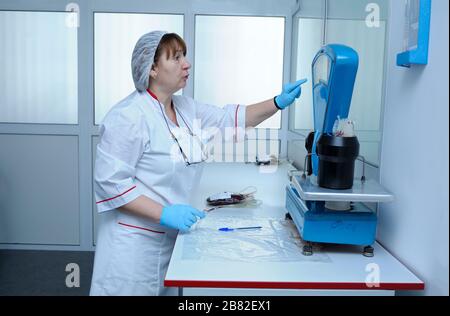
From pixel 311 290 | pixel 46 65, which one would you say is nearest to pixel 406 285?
pixel 311 290

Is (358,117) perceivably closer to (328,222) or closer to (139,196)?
(328,222)

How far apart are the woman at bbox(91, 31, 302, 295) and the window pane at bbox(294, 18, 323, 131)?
1001mm

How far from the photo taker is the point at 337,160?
1.21 meters

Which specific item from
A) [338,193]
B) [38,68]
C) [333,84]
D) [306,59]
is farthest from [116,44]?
[338,193]

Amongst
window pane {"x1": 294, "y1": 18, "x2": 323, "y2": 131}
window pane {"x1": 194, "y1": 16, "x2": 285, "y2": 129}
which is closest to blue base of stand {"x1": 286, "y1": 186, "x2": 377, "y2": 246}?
window pane {"x1": 294, "y1": 18, "x2": 323, "y2": 131}

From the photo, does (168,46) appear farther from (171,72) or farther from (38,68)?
(38,68)

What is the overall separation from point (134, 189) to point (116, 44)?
2099 mm

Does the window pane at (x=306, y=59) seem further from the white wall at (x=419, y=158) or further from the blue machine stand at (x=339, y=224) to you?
the blue machine stand at (x=339, y=224)

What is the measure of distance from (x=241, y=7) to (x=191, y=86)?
0.68 m

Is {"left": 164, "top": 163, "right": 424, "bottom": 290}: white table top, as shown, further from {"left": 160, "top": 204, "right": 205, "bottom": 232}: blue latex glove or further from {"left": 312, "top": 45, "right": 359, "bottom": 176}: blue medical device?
{"left": 312, "top": 45, "right": 359, "bottom": 176}: blue medical device

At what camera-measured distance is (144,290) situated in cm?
169

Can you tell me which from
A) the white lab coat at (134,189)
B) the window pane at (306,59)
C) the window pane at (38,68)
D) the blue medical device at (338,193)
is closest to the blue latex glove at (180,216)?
the white lab coat at (134,189)

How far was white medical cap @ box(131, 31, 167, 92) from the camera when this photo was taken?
5.60ft

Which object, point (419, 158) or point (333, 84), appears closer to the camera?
point (419, 158)
